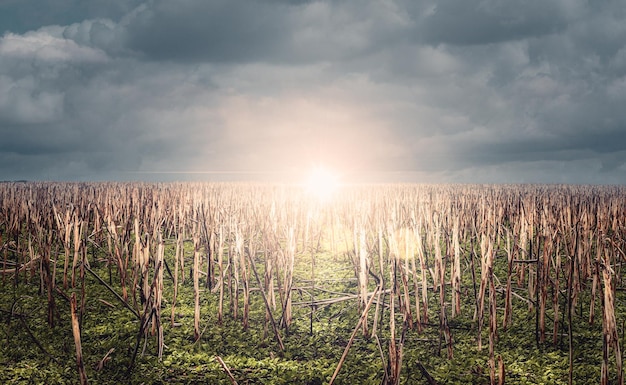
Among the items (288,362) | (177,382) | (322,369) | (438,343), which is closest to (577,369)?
(438,343)

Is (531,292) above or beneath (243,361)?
above

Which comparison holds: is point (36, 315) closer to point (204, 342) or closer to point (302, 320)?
point (204, 342)

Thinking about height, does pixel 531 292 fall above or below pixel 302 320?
above

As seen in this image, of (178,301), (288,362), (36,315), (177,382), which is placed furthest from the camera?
(178,301)

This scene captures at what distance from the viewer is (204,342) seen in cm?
440

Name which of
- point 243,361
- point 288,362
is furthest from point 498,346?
point 243,361

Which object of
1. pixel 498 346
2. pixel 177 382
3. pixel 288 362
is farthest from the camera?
pixel 498 346

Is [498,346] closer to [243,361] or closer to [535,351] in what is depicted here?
[535,351]

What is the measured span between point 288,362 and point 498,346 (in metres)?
1.95

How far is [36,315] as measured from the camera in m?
4.95

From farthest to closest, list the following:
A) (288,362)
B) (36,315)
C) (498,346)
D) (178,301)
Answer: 1. (178,301)
2. (36,315)
3. (498,346)
4. (288,362)

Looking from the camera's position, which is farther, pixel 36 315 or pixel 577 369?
pixel 36 315

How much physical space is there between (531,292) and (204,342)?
3.60 metres

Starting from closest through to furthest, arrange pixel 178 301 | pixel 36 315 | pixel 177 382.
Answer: pixel 177 382 → pixel 36 315 → pixel 178 301
